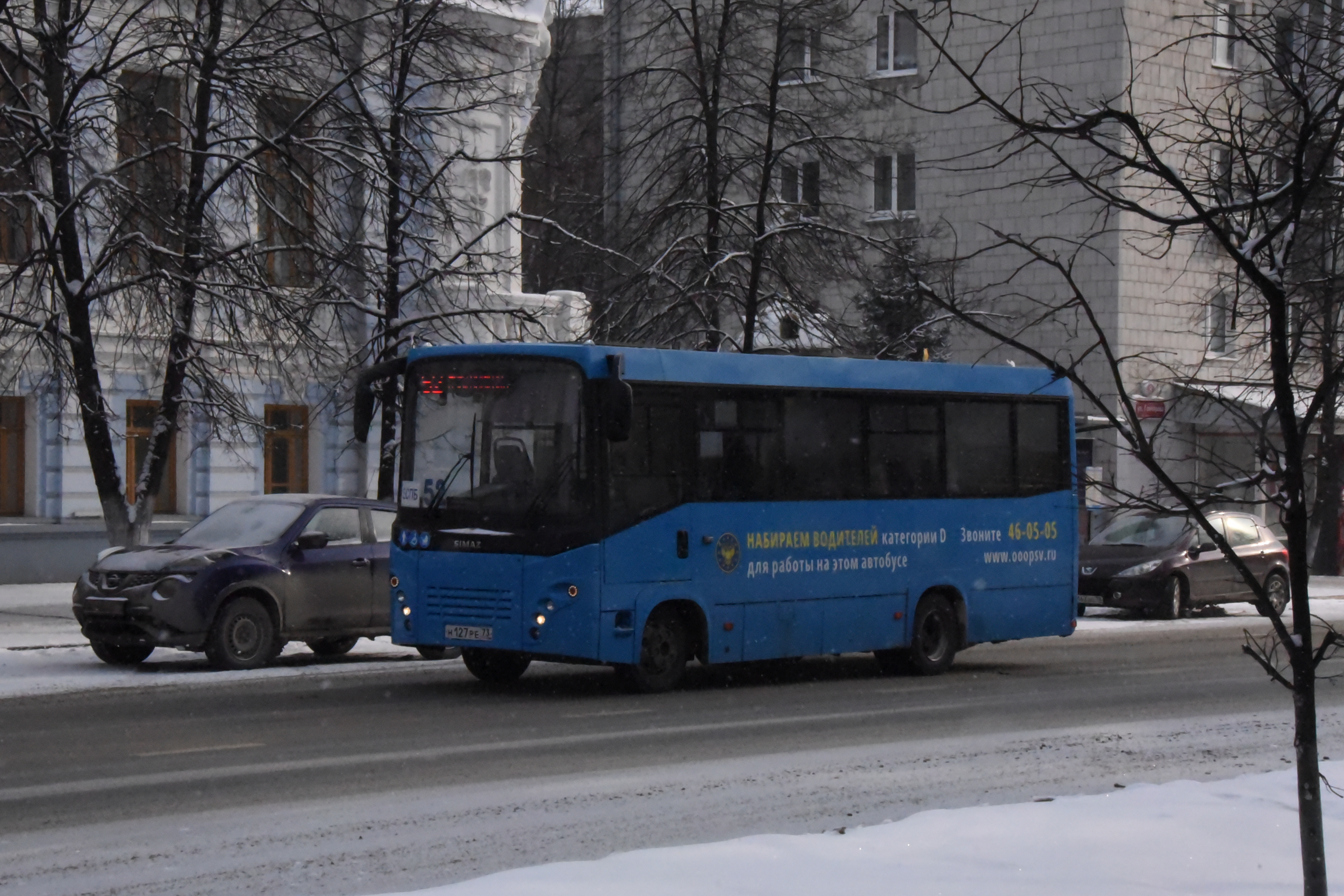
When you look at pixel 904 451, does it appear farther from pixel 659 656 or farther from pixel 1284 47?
pixel 1284 47

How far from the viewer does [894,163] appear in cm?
4366

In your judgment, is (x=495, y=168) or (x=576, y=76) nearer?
(x=495, y=168)

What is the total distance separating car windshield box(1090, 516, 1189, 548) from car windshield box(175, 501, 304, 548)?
13.5 meters

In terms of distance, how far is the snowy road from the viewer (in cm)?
852

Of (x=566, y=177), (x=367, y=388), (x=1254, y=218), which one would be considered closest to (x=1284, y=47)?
(x=1254, y=218)

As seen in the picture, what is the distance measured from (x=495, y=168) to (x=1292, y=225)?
28.1 meters

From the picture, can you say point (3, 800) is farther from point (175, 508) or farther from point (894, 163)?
point (894, 163)

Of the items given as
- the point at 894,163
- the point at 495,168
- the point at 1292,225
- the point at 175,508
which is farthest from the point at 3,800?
the point at 894,163

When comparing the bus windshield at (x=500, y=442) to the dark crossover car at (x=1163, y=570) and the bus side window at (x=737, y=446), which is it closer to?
the bus side window at (x=737, y=446)

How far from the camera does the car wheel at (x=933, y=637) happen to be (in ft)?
58.1

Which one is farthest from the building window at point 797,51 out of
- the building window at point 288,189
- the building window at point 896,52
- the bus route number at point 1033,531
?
the building window at point 896,52

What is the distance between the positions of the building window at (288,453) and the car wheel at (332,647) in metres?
11.8

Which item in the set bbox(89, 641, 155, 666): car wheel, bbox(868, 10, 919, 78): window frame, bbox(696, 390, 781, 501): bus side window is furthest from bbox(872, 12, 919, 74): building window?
bbox(89, 641, 155, 666): car wheel

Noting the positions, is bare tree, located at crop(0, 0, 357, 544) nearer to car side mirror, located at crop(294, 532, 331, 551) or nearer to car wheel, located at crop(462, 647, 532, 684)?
car side mirror, located at crop(294, 532, 331, 551)
